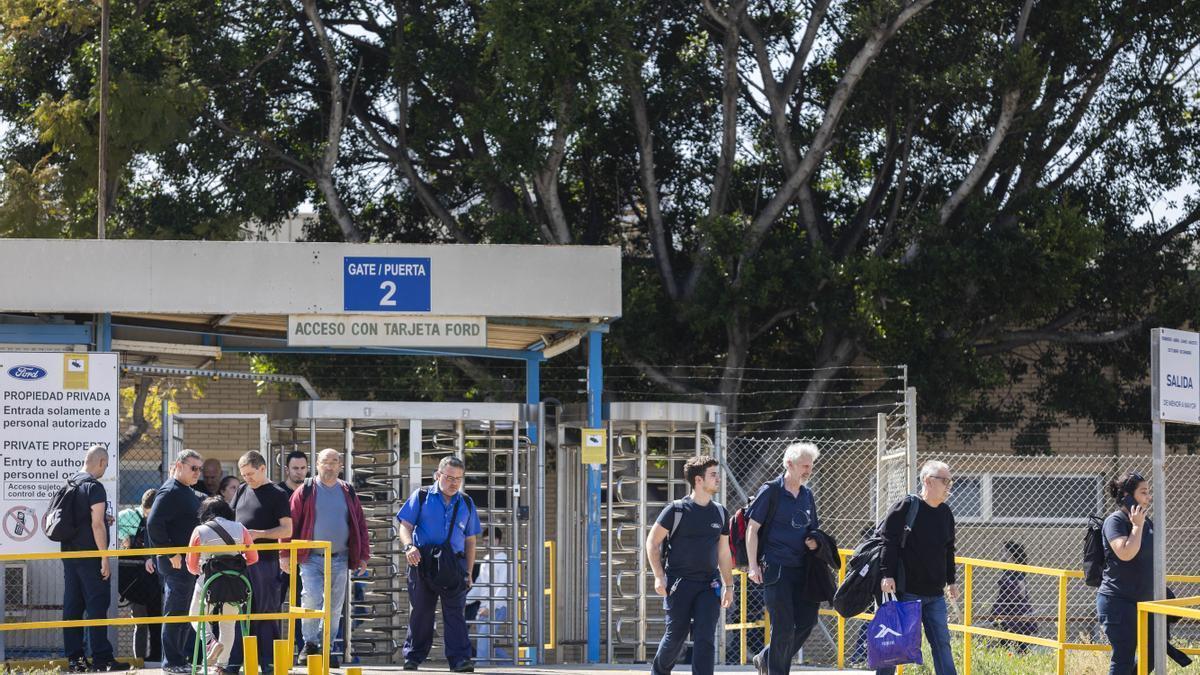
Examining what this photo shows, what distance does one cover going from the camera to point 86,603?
12.1 meters

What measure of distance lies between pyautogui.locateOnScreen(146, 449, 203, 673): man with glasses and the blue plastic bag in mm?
4777

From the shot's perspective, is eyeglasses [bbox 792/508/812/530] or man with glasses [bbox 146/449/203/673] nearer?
eyeglasses [bbox 792/508/812/530]

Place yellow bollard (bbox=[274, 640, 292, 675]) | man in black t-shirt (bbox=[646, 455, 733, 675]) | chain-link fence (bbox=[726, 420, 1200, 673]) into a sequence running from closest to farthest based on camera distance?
yellow bollard (bbox=[274, 640, 292, 675])
man in black t-shirt (bbox=[646, 455, 733, 675])
chain-link fence (bbox=[726, 420, 1200, 673])

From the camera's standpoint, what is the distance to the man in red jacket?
11984mm

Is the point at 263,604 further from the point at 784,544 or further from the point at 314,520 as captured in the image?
the point at 784,544

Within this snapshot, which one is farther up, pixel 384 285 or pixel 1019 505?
pixel 384 285

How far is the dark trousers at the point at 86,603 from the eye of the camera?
12.1 m

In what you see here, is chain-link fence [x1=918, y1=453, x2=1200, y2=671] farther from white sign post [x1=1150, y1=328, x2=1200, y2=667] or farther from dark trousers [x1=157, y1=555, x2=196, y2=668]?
dark trousers [x1=157, y1=555, x2=196, y2=668]

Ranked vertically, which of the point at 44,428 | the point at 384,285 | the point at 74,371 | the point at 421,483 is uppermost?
the point at 384,285

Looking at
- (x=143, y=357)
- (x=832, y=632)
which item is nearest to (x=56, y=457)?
→ (x=143, y=357)

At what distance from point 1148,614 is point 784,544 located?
2508mm

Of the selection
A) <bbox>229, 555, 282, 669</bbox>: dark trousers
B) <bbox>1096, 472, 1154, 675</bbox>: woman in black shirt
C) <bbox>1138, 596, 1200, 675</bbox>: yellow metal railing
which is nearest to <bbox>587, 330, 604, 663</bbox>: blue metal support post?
<bbox>229, 555, 282, 669</bbox>: dark trousers

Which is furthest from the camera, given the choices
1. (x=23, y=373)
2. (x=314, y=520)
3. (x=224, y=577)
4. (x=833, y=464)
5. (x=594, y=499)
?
(x=833, y=464)

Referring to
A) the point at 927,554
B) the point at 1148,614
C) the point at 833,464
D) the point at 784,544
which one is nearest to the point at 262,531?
the point at 784,544
